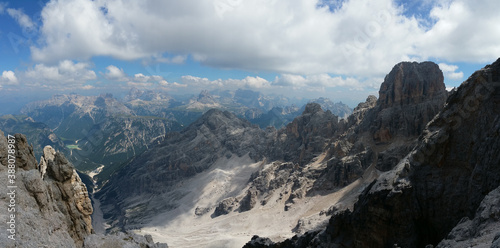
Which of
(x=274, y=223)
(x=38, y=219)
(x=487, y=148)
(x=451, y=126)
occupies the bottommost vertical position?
(x=274, y=223)

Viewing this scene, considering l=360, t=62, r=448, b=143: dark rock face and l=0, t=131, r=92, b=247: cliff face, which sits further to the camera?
l=360, t=62, r=448, b=143: dark rock face

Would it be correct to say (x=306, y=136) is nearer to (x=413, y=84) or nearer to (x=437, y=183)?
(x=413, y=84)

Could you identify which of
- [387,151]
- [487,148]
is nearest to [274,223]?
[387,151]

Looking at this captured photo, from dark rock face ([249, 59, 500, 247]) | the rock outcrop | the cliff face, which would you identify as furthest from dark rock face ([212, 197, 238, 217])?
the cliff face

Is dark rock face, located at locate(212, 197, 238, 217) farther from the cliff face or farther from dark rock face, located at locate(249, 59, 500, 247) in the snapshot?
the cliff face

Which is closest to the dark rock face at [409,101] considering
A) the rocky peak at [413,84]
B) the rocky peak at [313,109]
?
the rocky peak at [413,84]

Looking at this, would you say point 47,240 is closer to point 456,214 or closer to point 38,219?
point 38,219
